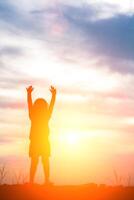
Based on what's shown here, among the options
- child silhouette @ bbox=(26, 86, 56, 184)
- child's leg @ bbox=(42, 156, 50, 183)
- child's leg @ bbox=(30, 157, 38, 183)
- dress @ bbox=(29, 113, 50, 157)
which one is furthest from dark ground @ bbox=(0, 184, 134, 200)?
dress @ bbox=(29, 113, 50, 157)

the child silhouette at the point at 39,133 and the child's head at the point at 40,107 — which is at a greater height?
the child's head at the point at 40,107

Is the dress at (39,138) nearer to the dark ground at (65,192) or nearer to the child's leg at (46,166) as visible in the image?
the child's leg at (46,166)

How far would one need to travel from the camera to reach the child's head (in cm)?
1359

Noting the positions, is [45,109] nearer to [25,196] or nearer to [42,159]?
[42,159]

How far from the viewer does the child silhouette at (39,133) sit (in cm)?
1352

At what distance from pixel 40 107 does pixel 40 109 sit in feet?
0.25

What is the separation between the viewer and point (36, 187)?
12.1m

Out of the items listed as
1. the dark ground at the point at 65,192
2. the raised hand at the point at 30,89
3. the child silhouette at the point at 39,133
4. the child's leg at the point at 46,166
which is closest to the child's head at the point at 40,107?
the child silhouette at the point at 39,133

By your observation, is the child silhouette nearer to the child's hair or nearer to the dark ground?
the child's hair

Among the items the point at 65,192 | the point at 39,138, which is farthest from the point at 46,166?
the point at 65,192

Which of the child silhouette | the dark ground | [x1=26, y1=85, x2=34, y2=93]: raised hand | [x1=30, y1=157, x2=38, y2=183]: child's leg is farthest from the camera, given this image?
[x1=26, y1=85, x2=34, y2=93]: raised hand

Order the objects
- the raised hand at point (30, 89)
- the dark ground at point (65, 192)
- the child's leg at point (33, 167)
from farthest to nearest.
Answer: the raised hand at point (30, 89) → the child's leg at point (33, 167) → the dark ground at point (65, 192)

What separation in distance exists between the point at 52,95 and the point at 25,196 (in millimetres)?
3951

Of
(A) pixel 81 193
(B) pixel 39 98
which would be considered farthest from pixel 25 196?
(B) pixel 39 98
